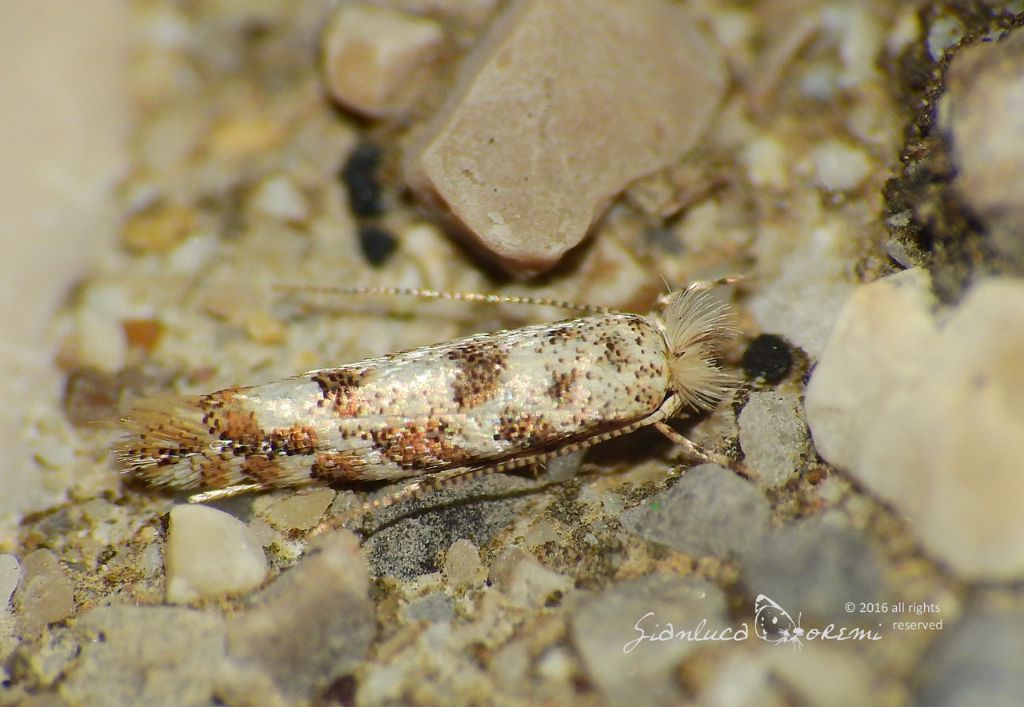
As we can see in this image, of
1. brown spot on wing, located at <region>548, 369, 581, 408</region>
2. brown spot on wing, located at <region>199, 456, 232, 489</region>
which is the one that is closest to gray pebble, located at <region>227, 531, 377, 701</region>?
brown spot on wing, located at <region>199, 456, 232, 489</region>

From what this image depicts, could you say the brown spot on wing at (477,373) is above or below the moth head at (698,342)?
below

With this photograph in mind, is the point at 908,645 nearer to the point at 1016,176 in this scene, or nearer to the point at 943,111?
the point at 1016,176

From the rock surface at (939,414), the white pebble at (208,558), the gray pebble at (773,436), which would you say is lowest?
the white pebble at (208,558)

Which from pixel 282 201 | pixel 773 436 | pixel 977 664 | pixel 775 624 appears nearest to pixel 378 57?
pixel 282 201

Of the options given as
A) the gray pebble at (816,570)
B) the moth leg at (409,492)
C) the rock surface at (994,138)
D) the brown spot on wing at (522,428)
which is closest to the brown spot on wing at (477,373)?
the brown spot on wing at (522,428)

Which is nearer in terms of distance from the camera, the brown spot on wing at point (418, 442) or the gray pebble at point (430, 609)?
the gray pebble at point (430, 609)

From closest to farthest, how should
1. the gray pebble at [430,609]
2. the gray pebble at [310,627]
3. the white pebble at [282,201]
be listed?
the gray pebble at [310,627] → the gray pebble at [430,609] → the white pebble at [282,201]

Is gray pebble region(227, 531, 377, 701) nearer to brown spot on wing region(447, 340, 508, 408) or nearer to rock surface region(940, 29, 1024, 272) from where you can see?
brown spot on wing region(447, 340, 508, 408)

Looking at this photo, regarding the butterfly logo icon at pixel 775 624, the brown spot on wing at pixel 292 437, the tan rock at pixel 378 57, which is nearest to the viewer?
the butterfly logo icon at pixel 775 624

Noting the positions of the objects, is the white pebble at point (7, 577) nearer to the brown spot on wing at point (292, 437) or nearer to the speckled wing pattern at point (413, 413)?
the speckled wing pattern at point (413, 413)
